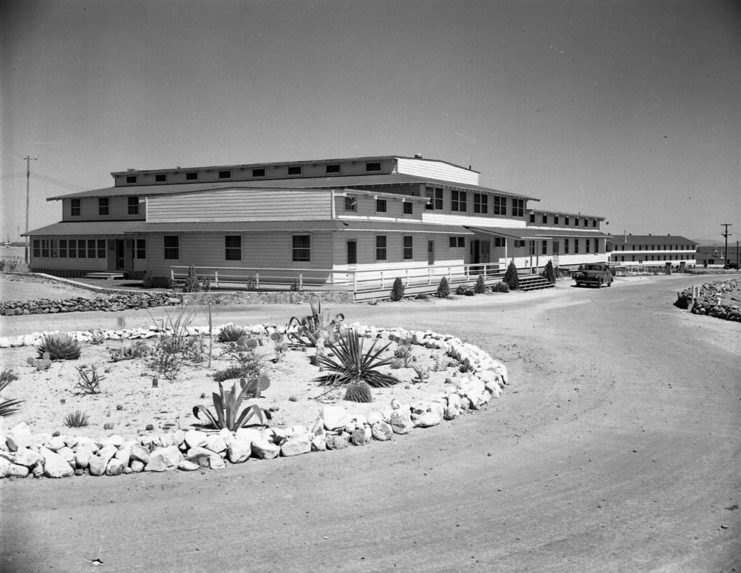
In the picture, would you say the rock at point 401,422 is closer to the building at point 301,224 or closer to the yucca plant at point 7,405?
the yucca plant at point 7,405

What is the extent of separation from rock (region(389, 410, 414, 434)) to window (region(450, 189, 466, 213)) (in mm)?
35591

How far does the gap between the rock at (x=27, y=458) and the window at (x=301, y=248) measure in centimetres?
2453

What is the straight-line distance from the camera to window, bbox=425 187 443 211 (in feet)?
135

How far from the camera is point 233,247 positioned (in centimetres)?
3356

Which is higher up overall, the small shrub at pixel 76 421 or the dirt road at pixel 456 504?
the small shrub at pixel 76 421

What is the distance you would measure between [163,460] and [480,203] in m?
41.9

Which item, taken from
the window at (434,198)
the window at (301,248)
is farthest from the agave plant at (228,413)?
the window at (434,198)

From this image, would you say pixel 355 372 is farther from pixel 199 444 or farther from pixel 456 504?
pixel 456 504

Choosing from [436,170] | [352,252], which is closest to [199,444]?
[352,252]

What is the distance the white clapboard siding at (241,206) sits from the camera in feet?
105

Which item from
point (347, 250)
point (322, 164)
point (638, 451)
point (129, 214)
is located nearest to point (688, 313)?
point (347, 250)

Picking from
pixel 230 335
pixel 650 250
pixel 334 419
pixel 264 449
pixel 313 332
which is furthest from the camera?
→ pixel 650 250

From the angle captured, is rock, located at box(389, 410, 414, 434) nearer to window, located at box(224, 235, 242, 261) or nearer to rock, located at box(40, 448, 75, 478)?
rock, located at box(40, 448, 75, 478)

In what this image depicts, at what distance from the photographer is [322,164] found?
44938 mm
